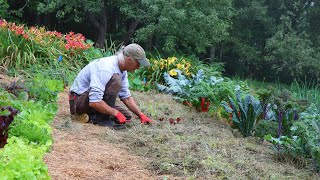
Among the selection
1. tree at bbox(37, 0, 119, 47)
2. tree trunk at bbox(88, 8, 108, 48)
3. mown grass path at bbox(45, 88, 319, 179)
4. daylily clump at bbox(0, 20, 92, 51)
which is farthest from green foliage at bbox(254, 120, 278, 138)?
tree trunk at bbox(88, 8, 108, 48)

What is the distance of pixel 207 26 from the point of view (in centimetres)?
1255

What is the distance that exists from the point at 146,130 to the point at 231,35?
15.0m

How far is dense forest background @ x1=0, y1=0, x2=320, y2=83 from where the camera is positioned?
12.6m

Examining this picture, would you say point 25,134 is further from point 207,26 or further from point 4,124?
point 207,26

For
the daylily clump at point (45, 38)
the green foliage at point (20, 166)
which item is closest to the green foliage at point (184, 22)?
the daylily clump at point (45, 38)

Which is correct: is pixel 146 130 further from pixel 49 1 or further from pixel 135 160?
pixel 49 1

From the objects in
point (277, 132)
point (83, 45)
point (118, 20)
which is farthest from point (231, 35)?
point (277, 132)

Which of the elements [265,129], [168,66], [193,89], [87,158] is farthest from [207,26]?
[87,158]

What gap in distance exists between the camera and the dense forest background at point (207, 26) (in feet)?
41.3

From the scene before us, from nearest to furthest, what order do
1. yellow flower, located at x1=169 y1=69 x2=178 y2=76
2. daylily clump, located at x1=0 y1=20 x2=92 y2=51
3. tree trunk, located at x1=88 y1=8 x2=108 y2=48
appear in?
daylily clump, located at x1=0 y1=20 x2=92 y2=51
yellow flower, located at x1=169 y1=69 x2=178 y2=76
tree trunk, located at x1=88 y1=8 x2=108 y2=48

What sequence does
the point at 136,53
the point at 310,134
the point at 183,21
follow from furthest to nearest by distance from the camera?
the point at 183,21 → the point at 136,53 → the point at 310,134

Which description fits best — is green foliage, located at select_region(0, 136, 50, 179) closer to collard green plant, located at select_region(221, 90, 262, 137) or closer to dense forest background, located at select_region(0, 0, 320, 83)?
collard green plant, located at select_region(221, 90, 262, 137)

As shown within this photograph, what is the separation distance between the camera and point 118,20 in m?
19.2

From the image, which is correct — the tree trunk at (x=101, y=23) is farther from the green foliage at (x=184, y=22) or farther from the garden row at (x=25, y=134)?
the garden row at (x=25, y=134)
